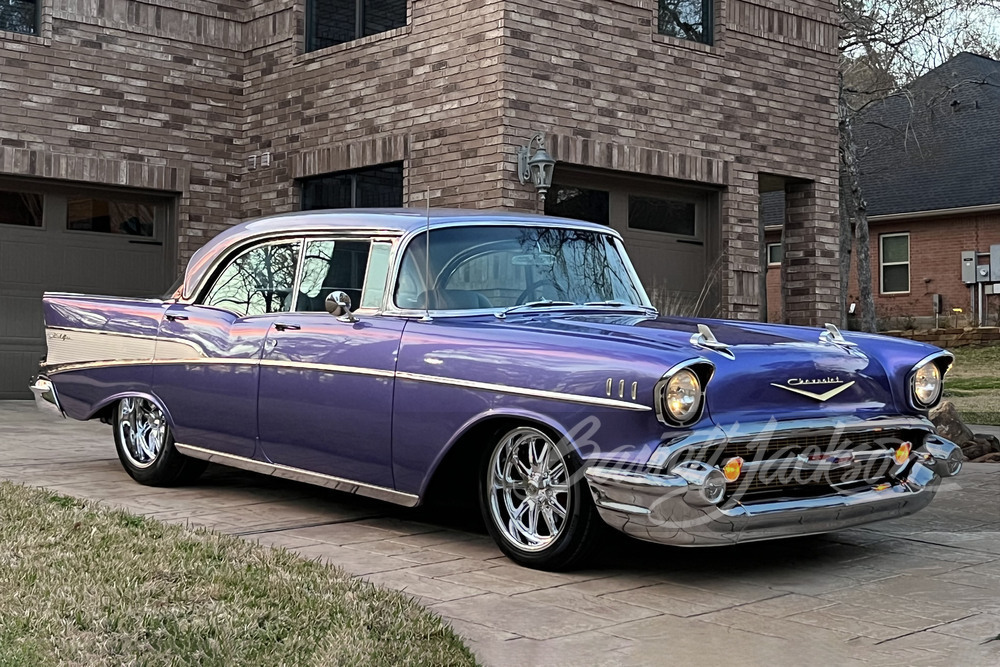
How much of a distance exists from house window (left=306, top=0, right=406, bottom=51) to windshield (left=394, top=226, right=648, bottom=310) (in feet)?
22.5

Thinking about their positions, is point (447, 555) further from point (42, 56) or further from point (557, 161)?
point (42, 56)

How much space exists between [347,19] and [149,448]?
7.21m

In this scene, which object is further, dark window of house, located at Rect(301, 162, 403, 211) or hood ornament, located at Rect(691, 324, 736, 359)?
dark window of house, located at Rect(301, 162, 403, 211)

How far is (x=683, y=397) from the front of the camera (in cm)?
478

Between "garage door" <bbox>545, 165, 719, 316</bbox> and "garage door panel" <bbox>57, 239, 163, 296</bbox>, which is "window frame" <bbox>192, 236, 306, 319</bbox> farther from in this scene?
"garage door panel" <bbox>57, 239, 163, 296</bbox>

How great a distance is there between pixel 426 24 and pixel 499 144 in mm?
1678

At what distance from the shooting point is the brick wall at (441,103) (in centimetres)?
1163

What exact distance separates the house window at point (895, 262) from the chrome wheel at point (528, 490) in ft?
83.5

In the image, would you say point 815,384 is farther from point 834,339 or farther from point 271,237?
point 271,237

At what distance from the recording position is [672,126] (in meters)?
12.7

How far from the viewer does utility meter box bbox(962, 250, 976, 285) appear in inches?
1069

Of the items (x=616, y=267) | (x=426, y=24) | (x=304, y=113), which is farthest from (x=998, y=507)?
(x=304, y=113)

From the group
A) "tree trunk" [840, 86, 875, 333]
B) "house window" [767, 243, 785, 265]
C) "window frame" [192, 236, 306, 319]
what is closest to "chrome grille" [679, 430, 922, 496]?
"window frame" [192, 236, 306, 319]

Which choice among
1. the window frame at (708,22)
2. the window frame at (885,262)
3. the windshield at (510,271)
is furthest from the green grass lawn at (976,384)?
the windshield at (510,271)
